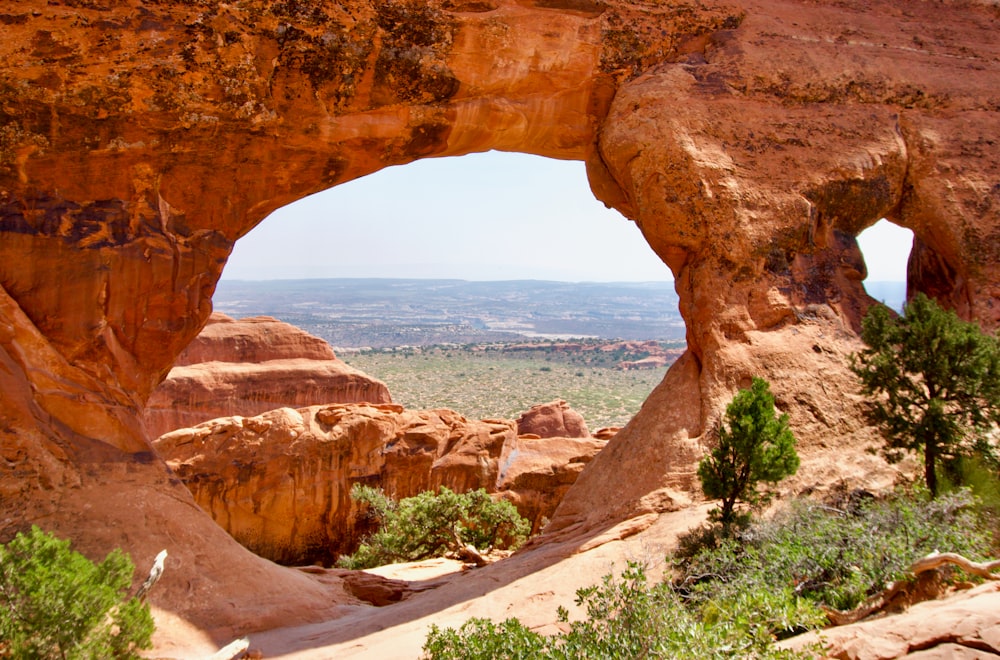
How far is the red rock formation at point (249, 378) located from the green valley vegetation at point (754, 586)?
20119mm

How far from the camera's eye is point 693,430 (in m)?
11.2

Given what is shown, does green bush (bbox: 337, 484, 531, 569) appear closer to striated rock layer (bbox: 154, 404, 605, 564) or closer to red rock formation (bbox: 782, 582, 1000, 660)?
striated rock layer (bbox: 154, 404, 605, 564)

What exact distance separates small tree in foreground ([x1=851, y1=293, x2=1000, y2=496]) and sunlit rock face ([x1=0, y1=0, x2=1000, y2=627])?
2.51 feet

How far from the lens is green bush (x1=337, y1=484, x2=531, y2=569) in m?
16.5

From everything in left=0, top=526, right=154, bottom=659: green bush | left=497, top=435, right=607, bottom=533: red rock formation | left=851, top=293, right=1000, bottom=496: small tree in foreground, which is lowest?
left=497, top=435, right=607, bottom=533: red rock formation

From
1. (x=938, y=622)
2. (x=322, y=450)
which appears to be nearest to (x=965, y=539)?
(x=938, y=622)

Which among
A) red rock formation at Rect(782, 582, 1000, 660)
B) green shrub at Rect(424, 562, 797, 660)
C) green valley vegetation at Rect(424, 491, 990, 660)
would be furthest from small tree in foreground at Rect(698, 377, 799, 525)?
red rock formation at Rect(782, 582, 1000, 660)

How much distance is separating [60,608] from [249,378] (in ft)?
67.5

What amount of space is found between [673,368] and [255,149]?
7494 millimetres

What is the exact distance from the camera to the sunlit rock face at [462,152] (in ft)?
36.0

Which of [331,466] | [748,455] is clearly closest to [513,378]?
[331,466]

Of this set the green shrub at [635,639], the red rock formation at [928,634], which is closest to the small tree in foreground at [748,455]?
the green shrub at [635,639]

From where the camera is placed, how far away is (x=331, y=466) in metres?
20.2

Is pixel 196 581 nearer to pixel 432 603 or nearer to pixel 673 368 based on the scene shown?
pixel 432 603
